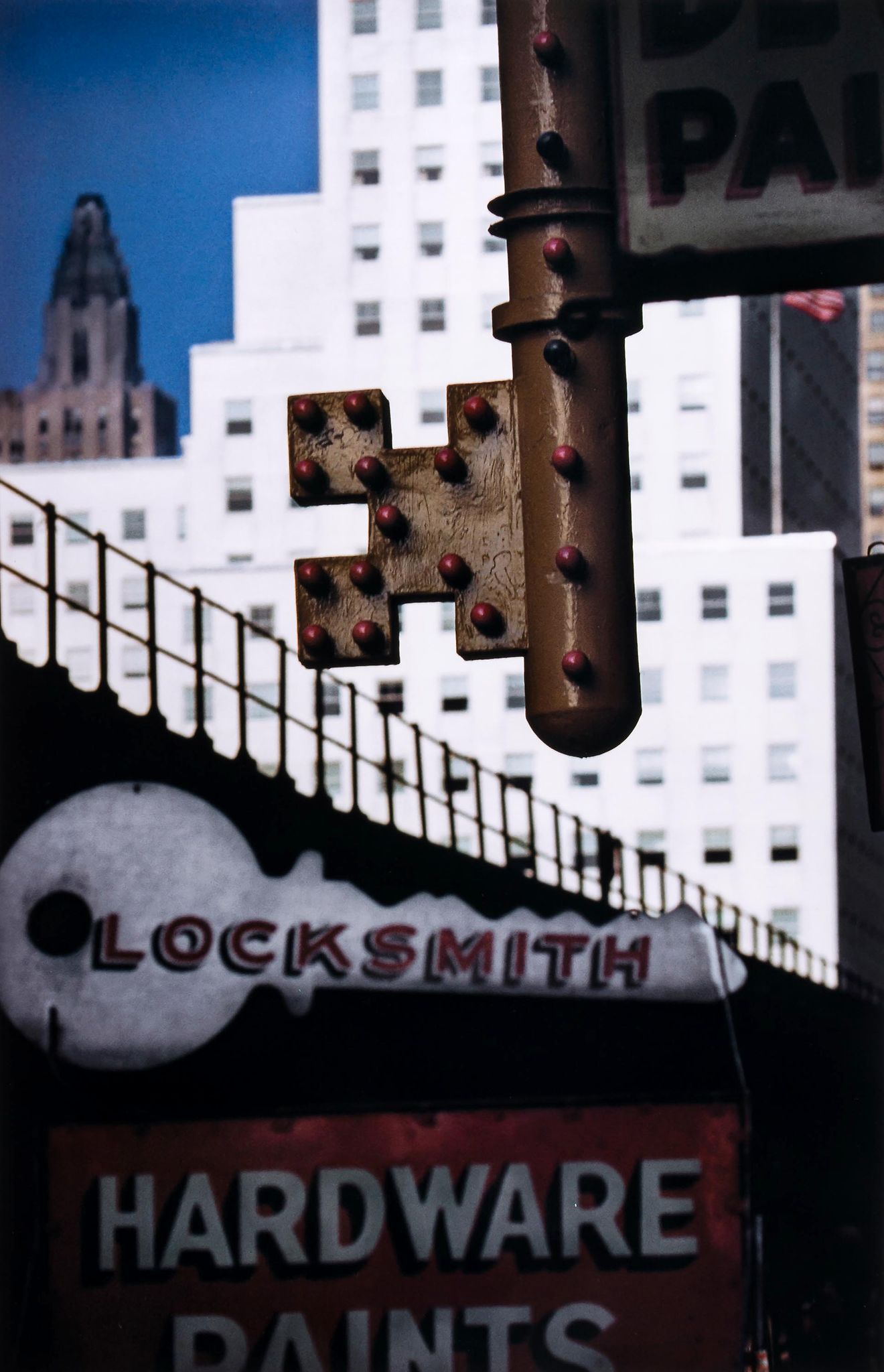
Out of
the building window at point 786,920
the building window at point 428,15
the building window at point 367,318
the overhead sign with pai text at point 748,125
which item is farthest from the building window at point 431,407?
the overhead sign with pai text at point 748,125

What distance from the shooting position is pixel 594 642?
3.27 m

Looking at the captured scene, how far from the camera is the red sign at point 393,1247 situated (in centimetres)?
1229

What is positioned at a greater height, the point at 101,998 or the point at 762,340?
the point at 762,340

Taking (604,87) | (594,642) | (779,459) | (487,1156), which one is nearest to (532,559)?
(594,642)

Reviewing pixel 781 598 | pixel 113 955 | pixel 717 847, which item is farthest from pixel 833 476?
pixel 113 955

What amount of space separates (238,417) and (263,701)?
1.98m

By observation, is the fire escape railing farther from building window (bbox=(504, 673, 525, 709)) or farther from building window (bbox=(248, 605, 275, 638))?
building window (bbox=(504, 673, 525, 709))

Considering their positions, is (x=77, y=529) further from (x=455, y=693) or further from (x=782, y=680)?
(x=782, y=680)

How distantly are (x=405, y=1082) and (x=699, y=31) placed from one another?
10.1 metres

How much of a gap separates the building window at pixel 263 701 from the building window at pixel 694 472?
3178mm

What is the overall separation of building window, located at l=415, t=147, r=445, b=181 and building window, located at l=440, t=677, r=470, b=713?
3.45m

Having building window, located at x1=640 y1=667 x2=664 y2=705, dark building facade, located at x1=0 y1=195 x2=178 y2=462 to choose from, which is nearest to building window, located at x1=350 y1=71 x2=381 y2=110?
dark building facade, located at x1=0 y1=195 x2=178 y2=462

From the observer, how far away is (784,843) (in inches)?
517

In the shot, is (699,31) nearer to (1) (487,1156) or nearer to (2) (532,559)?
(2) (532,559)
